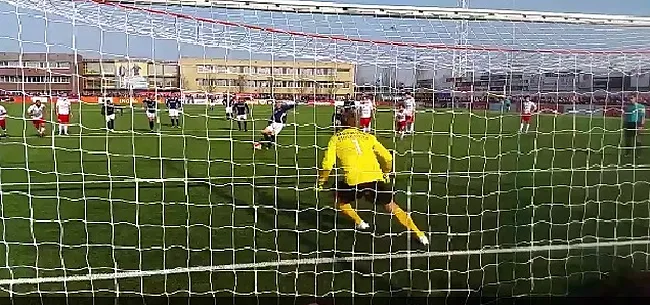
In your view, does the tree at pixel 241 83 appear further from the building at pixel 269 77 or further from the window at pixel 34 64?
the window at pixel 34 64

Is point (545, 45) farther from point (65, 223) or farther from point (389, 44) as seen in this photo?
point (65, 223)

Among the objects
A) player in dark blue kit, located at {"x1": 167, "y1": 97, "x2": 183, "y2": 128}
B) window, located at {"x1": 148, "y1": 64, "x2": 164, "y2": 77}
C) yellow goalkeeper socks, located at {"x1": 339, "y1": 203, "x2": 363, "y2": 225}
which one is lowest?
yellow goalkeeper socks, located at {"x1": 339, "y1": 203, "x2": 363, "y2": 225}

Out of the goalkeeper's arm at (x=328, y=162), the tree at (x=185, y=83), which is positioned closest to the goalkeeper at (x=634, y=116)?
the goalkeeper's arm at (x=328, y=162)

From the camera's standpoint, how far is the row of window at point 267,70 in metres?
5.37

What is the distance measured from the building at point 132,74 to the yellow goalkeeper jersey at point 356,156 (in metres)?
2.02

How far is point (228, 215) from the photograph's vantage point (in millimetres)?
8086

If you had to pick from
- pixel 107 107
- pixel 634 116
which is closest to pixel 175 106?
pixel 107 107

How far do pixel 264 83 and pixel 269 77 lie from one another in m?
0.17

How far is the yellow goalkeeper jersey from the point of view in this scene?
21.8ft

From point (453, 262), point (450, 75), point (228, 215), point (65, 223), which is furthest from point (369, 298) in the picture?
point (65, 223)

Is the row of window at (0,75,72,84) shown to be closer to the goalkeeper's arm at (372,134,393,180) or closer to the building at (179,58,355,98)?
the building at (179,58,355,98)

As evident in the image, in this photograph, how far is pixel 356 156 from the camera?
665 cm

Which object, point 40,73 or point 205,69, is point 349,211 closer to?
point 205,69

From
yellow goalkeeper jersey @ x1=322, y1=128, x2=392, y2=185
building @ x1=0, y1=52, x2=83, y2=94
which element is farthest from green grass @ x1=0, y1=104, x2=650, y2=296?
building @ x1=0, y1=52, x2=83, y2=94
